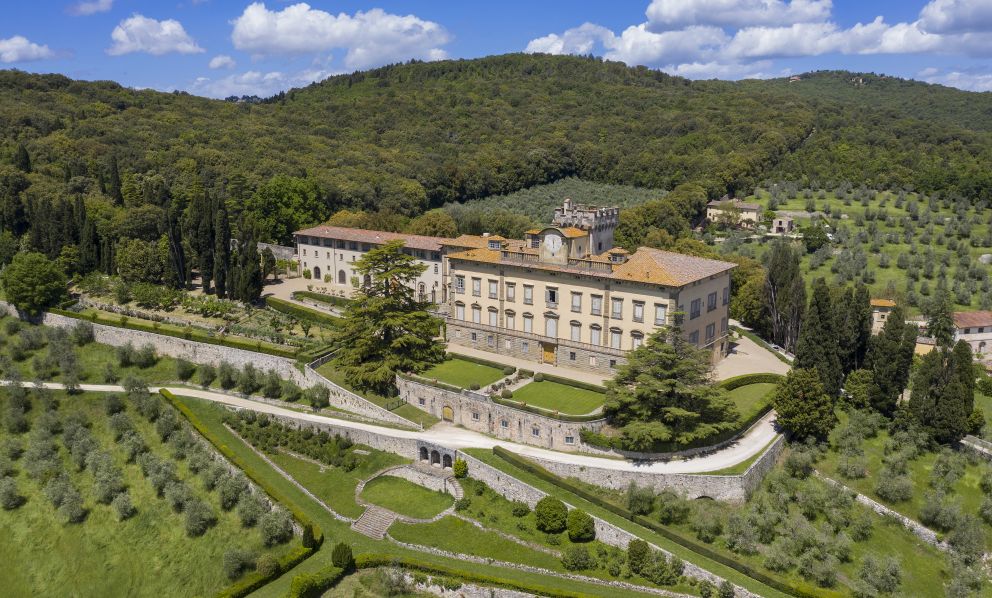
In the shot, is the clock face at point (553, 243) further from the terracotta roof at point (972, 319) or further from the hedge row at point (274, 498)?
the terracotta roof at point (972, 319)

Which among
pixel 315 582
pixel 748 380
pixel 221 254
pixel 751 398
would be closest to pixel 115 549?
pixel 315 582

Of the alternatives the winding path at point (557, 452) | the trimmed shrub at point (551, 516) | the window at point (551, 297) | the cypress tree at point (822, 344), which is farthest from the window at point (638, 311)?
the trimmed shrub at point (551, 516)

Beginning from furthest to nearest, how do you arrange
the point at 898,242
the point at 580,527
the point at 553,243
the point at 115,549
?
1. the point at 898,242
2. the point at 553,243
3. the point at 115,549
4. the point at 580,527

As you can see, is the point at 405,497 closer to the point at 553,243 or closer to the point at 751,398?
the point at 553,243

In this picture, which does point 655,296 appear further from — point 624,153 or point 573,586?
point 624,153

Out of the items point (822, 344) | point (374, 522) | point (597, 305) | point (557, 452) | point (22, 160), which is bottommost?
point (374, 522)

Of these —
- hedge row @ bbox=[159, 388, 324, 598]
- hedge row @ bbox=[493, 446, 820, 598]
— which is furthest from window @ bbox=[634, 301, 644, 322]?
hedge row @ bbox=[159, 388, 324, 598]

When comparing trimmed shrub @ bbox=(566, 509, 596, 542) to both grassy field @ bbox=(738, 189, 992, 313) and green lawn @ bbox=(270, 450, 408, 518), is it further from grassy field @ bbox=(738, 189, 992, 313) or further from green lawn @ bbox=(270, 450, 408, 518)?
grassy field @ bbox=(738, 189, 992, 313)
